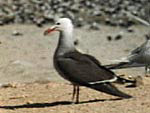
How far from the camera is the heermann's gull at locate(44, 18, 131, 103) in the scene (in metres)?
9.27

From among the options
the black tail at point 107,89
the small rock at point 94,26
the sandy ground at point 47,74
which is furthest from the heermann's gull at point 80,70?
the small rock at point 94,26

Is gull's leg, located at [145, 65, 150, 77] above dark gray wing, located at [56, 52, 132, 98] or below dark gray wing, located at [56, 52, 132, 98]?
below

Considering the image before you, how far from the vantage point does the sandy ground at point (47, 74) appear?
9.18 meters

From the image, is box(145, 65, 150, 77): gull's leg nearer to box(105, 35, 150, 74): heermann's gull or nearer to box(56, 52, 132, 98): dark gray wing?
box(105, 35, 150, 74): heermann's gull

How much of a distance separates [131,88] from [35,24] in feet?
37.9

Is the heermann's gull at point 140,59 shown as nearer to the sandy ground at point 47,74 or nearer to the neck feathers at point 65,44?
the sandy ground at point 47,74

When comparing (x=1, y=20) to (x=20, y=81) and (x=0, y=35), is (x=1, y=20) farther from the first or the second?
(x=20, y=81)

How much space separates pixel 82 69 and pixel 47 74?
5.13m

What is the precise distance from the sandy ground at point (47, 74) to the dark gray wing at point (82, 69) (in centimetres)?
34

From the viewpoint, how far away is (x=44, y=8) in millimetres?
24188

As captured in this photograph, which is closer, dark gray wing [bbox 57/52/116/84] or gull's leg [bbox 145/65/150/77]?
dark gray wing [bbox 57/52/116/84]

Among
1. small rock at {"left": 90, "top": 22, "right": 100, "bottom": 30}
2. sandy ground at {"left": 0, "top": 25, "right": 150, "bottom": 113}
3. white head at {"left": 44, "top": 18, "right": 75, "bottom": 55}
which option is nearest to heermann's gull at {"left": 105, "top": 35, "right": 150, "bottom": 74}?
sandy ground at {"left": 0, "top": 25, "right": 150, "bottom": 113}

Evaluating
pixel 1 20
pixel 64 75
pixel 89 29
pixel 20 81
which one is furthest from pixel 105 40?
pixel 64 75

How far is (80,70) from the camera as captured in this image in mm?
9406
